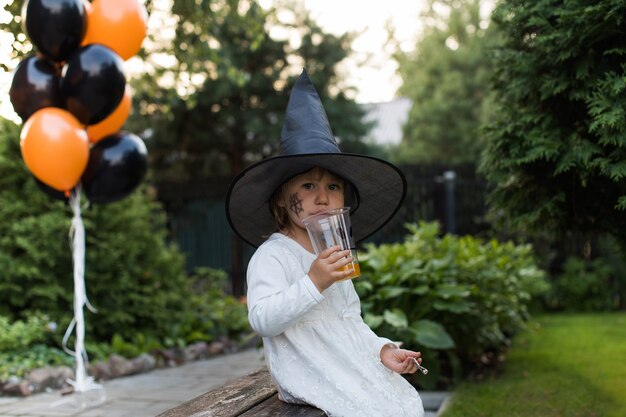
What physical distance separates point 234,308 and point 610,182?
544 centimetres

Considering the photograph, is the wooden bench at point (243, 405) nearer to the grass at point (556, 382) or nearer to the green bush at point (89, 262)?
A: the grass at point (556, 382)

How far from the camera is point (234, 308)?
783cm

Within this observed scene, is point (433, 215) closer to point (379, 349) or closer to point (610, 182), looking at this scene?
point (610, 182)

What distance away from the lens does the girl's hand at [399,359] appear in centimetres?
223

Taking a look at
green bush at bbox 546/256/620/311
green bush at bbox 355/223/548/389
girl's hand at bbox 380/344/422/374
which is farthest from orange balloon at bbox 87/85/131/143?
A: green bush at bbox 546/256/620/311

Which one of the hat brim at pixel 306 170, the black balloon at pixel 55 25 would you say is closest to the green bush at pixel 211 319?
the black balloon at pixel 55 25

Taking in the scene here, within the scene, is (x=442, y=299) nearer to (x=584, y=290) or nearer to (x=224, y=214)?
(x=584, y=290)

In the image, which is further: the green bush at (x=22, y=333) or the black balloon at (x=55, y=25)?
the green bush at (x=22, y=333)

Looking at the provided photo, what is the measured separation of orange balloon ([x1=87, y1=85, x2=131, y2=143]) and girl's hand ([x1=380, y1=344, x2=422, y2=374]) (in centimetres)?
325

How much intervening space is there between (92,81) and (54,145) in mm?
486

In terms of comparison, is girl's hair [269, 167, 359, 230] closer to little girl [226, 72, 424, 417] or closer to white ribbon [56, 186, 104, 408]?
little girl [226, 72, 424, 417]

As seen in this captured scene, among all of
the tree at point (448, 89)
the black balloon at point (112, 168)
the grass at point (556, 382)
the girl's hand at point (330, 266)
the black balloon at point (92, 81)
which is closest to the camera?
the girl's hand at point (330, 266)

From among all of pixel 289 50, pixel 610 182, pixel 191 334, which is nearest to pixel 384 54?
pixel 289 50

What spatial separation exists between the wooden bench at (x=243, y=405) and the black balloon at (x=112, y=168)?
2363mm
